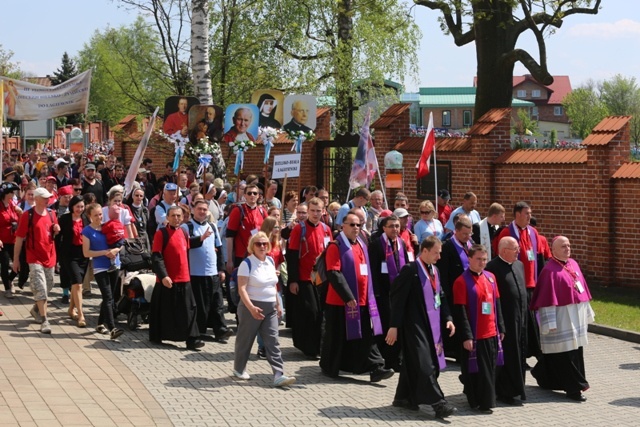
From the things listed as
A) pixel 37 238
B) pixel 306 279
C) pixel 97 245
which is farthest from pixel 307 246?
pixel 37 238

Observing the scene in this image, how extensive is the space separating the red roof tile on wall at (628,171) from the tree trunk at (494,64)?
21.2ft

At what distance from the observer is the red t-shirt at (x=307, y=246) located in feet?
40.0

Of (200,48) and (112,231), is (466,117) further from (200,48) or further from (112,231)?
(112,231)

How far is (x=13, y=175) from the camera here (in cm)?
1816

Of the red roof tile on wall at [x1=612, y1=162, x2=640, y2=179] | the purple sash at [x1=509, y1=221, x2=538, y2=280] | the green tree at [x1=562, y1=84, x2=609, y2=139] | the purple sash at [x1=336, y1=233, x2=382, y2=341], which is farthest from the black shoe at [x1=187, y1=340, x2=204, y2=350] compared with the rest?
the green tree at [x1=562, y1=84, x2=609, y2=139]

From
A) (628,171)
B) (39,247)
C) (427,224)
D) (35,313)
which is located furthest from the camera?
(628,171)

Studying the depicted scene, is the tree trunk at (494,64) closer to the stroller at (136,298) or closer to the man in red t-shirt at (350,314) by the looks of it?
the stroller at (136,298)

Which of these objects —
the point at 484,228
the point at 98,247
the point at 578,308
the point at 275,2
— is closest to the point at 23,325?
the point at 98,247

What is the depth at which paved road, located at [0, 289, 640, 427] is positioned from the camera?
363 inches

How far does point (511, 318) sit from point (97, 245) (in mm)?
5269

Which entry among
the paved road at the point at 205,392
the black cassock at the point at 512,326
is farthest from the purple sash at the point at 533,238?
the black cassock at the point at 512,326

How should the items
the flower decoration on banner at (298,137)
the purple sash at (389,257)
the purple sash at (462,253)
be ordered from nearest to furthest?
the purple sash at (462,253)
the purple sash at (389,257)
the flower decoration on banner at (298,137)

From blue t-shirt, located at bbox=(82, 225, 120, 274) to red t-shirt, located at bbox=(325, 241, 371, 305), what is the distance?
3193mm

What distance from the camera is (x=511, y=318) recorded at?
10.5 meters
